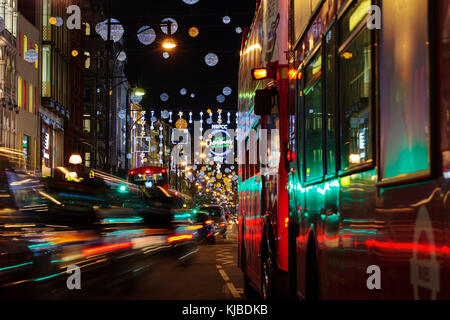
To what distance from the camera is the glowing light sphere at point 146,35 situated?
2794 centimetres

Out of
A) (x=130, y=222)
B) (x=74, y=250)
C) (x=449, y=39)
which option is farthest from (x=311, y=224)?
(x=130, y=222)

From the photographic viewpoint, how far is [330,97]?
221 inches

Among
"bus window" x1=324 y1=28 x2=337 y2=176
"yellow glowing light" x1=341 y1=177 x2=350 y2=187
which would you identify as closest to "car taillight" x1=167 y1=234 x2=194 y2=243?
"bus window" x1=324 y1=28 x2=337 y2=176

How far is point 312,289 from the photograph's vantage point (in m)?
6.37

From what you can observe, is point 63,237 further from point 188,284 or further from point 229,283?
point 229,283

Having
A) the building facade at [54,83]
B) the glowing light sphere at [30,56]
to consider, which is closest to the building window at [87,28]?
the building facade at [54,83]

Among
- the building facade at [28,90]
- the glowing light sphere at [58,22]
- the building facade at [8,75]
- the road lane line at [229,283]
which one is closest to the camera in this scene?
the road lane line at [229,283]

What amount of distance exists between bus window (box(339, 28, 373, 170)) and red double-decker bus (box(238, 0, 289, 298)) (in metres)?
2.85

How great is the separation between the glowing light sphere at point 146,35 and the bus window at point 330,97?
73.8 feet

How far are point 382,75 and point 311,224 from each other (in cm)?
253

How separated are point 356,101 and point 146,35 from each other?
2444 centimetres

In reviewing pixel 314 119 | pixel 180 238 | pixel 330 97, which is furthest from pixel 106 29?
pixel 330 97

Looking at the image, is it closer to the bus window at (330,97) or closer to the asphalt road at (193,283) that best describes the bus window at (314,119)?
the bus window at (330,97)

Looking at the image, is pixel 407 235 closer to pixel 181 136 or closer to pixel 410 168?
pixel 410 168
